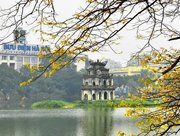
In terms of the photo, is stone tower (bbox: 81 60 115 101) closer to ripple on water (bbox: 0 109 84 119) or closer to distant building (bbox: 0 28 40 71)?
ripple on water (bbox: 0 109 84 119)

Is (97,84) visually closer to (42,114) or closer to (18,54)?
(42,114)

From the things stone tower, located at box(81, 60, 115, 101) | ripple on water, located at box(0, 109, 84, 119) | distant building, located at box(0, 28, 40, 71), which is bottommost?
ripple on water, located at box(0, 109, 84, 119)

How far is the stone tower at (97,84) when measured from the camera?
6156cm

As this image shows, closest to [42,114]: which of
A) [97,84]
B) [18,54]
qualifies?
[97,84]

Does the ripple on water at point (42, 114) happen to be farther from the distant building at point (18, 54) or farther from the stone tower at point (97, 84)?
the distant building at point (18, 54)

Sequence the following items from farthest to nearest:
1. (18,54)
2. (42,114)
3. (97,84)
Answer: (18,54) < (97,84) < (42,114)

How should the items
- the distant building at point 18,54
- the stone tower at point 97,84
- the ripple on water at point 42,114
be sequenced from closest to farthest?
1. the ripple on water at point 42,114
2. the stone tower at point 97,84
3. the distant building at point 18,54

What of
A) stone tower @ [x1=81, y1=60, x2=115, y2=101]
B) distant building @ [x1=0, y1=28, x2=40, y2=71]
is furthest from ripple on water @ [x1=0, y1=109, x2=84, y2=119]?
distant building @ [x1=0, y1=28, x2=40, y2=71]

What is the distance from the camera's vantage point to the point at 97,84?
205ft

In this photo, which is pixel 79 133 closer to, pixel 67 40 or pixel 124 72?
pixel 67 40

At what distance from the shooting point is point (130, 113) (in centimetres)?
671

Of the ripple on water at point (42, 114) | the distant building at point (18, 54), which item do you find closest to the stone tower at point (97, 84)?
the ripple on water at point (42, 114)

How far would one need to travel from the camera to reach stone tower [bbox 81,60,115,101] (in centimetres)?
6156

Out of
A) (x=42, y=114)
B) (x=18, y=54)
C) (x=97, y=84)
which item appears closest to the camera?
(x=42, y=114)
